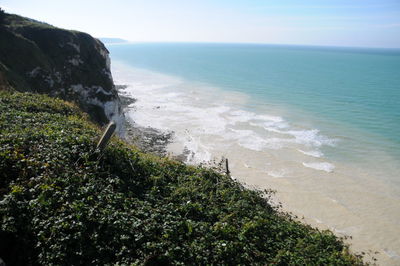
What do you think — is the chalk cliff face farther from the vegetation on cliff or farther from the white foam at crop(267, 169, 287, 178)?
the white foam at crop(267, 169, 287, 178)

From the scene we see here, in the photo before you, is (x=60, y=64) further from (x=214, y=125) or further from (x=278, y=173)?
(x=278, y=173)

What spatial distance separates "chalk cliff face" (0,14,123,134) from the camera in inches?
1256

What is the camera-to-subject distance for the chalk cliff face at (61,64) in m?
31.9

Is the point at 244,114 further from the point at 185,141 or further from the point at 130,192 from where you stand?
the point at 130,192

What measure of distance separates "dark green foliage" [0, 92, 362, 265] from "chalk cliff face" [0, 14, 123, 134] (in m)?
20.1

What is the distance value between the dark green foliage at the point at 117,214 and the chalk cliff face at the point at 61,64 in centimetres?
2012

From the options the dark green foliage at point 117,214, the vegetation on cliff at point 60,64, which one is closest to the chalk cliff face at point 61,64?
the vegetation on cliff at point 60,64

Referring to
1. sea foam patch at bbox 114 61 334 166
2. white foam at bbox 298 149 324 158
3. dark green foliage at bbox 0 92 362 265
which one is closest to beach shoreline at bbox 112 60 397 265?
white foam at bbox 298 149 324 158

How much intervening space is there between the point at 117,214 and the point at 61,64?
32946 mm

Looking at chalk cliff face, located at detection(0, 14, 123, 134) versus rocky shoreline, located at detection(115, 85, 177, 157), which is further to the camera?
rocky shoreline, located at detection(115, 85, 177, 157)

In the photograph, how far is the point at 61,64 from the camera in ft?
118

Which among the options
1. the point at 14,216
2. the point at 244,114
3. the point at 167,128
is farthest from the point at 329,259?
the point at 244,114

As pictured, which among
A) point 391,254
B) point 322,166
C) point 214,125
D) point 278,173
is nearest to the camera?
point 391,254

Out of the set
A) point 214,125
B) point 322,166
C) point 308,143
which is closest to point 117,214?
point 322,166
